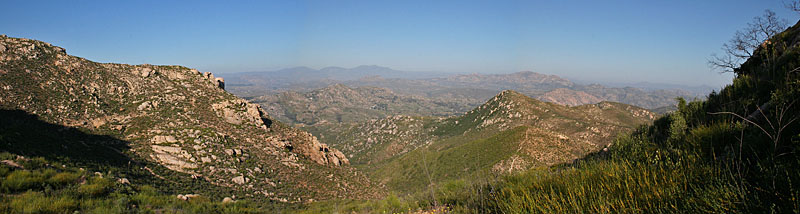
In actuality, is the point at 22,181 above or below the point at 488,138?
above

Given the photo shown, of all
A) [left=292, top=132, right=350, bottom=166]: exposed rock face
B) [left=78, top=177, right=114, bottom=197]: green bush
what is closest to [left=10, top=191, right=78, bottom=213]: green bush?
[left=78, top=177, right=114, bottom=197]: green bush

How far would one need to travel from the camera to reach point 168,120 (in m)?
33.6

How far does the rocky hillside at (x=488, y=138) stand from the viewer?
49.5 m

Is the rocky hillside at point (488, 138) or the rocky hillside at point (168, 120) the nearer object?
the rocky hillside at point (168, 120)

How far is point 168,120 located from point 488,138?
190ft

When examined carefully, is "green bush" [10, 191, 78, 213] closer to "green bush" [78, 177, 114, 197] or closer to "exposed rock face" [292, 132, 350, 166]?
"green bush" [78, 177, 114, 197]

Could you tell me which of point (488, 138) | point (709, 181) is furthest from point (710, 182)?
point (488, 138)

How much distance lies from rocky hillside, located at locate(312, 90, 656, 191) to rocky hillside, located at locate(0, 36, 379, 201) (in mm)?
16164

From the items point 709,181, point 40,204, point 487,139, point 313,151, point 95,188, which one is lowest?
point 487,139

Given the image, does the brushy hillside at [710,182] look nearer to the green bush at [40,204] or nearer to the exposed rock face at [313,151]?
the green bush at [40,204]

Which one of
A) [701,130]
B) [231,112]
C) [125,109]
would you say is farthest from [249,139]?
[701,130]

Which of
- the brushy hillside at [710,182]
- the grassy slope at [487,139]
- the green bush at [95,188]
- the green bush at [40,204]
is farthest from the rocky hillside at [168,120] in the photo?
the brushy hillside at [710,182]

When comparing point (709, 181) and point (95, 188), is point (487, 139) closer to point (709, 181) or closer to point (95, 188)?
point (95, 188)

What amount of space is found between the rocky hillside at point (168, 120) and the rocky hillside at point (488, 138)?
1616cm
